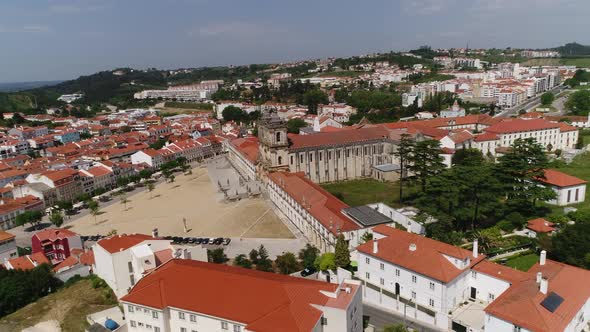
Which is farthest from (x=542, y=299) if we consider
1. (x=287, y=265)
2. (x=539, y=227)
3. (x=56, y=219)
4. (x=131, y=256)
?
(x=56, y=219)

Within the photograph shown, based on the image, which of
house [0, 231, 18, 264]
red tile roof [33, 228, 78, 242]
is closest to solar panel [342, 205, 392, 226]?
red tile roof [33, 228, 78, 242]

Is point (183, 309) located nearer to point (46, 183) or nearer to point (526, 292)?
point (526, 292)

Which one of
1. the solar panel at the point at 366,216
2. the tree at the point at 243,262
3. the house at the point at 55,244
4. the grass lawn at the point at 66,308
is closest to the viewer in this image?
the grass lawn at the point at 66,308

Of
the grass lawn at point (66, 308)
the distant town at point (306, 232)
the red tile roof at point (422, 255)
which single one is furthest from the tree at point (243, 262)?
the red tile roof at point (422, 255)

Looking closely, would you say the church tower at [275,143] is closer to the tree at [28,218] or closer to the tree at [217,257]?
the tree at [217,257]

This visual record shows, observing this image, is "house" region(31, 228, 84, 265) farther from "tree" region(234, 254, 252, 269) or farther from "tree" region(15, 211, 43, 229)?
"tree" region(234, 254, 252, 269)
